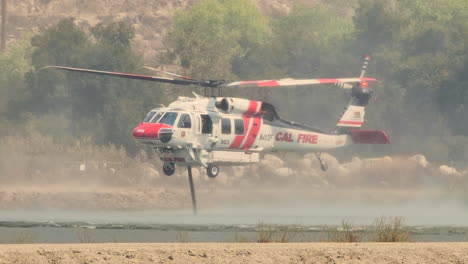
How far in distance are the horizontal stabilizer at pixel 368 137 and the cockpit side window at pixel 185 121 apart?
885 cm

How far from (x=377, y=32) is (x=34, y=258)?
74762 millimetres

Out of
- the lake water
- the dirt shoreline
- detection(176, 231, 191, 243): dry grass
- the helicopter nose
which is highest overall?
the helicopter nose

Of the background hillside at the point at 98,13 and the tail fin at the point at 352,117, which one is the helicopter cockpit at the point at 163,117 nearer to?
the tail fin at the point at 352,117

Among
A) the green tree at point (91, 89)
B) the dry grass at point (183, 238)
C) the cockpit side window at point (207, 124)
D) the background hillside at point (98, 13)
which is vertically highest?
the background hillside at point (98, 13)

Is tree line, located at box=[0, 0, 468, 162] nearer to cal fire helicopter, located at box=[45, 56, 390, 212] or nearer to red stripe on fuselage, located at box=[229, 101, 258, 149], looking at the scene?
cal fire helicopter, located at box=[45, 56, 390, 212]

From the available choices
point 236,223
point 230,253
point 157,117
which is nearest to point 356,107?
point 236,223

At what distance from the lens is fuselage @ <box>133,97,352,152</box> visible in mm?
43219

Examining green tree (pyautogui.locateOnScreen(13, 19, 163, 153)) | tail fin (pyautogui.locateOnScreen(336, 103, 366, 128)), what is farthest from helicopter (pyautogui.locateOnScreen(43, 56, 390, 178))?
green tree (pyautogui.locateOnScreen(13, 19, 163, 153))

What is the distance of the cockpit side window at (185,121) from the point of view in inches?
1714

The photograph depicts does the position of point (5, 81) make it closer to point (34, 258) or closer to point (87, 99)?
point (87, 99)

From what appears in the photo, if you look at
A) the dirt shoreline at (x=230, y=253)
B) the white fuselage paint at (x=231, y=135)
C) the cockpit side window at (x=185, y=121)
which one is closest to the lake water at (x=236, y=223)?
the white fuselage paint at (x=231, y=135)

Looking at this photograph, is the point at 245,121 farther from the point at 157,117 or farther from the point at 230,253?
the point at 230,253

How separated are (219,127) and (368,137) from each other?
7.78m

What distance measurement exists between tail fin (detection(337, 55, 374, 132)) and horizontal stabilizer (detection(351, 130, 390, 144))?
20.1 inches
